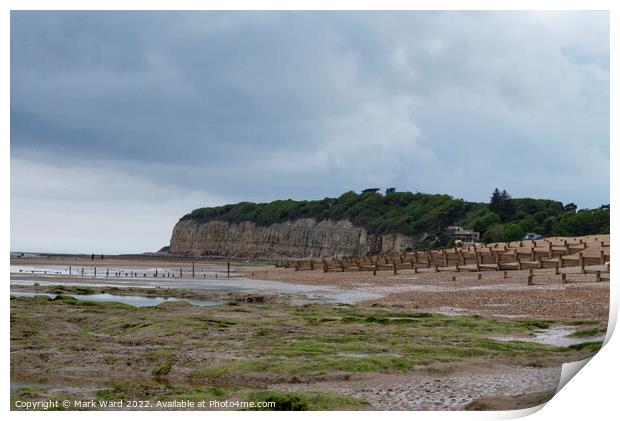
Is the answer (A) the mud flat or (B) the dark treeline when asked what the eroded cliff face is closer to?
(B) the dark treeline

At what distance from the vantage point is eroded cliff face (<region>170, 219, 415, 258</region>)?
3169 centimetres

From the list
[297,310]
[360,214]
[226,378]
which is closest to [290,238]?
[360,214]

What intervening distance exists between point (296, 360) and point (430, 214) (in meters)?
30.4

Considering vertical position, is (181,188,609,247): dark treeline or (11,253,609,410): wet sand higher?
(181,188,609,247): dark treeline

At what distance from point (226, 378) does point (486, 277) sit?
20152 mm

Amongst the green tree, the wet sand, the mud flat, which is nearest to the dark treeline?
the green tree

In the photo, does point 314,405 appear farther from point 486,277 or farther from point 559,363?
point 486,277

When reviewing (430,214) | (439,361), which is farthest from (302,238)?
(439,361)

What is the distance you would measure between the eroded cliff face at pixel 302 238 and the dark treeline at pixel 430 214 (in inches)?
21.9

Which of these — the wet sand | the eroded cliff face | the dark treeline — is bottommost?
the wet sand

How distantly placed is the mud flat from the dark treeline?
856cm

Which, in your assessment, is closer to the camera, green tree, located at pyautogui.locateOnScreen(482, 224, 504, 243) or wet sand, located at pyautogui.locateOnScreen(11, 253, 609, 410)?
wet sand, located at pyautogui.locateOnScreen(11, 253, 609, 410)
